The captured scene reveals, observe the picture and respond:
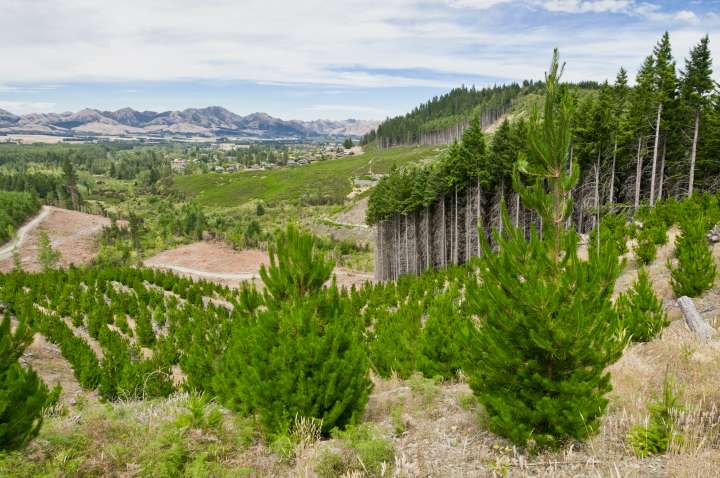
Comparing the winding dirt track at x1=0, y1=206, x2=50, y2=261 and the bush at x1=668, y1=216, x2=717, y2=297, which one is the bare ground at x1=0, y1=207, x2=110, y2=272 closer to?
the winding dirt track at x1=0, y1=206, x2=50, y2=261

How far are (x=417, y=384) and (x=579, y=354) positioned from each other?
10.9 feet

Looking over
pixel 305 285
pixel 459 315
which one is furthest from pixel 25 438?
pixel 459 315

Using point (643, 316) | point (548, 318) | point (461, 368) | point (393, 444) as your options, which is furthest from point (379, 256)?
point (548, 318)

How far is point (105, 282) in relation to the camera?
98.1ft

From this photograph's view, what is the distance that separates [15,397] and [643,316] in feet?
37.4

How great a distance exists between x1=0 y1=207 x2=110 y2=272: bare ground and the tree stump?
198 feet

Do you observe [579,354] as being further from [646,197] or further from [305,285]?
[646,197]

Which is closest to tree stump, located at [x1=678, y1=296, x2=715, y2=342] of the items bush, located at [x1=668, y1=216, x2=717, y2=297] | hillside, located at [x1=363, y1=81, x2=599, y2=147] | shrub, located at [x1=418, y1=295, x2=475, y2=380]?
bush, located at [x1=668, y1=216, x2=717, y2=297]

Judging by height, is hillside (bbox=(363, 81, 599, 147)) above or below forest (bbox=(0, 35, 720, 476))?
above

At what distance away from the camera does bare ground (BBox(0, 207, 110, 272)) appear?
2056 inches

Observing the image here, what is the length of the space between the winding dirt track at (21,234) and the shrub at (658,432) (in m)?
66.9

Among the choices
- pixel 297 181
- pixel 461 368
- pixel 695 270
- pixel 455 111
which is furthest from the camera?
pixel 455 111

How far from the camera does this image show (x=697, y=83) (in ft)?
84.8

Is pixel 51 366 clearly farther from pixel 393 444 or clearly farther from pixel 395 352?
pixel 393 444
